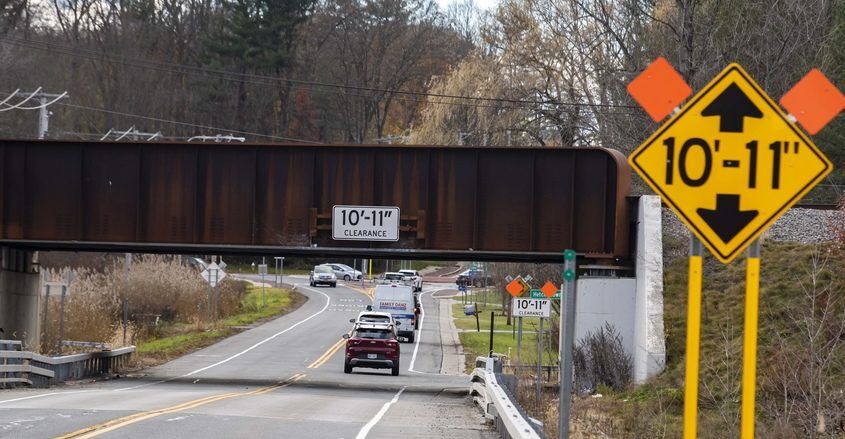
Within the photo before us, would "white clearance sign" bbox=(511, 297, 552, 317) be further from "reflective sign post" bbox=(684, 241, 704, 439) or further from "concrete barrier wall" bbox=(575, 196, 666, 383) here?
"reflective sign post" bbox=(684, 241, 704, 439)

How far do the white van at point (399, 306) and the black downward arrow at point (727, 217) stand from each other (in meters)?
47.7

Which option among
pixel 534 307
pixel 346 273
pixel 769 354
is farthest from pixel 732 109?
pixel 346 273

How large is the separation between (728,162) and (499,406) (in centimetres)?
1008

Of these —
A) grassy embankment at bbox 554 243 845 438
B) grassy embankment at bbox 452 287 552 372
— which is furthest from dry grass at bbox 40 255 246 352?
grassy embankment at bbox 554 243 845 438

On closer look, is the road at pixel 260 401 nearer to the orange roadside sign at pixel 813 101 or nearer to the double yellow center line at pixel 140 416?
the double yellow center line at pixel 140 416

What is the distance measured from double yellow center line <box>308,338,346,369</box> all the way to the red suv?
4094 millimetres

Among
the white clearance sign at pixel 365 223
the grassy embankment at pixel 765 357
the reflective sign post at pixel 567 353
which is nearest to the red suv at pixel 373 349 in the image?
the white clearance sign at pixel 365 223

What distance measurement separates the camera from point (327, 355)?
155ft

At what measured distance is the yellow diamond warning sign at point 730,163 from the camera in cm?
758

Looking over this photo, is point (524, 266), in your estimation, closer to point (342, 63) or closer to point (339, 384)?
point (339, 384)

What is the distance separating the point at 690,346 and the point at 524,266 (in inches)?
1858

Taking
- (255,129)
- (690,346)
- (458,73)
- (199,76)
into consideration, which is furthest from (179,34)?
(690,346)

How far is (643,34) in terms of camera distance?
45344 mm

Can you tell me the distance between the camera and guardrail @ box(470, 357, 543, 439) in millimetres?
13797
